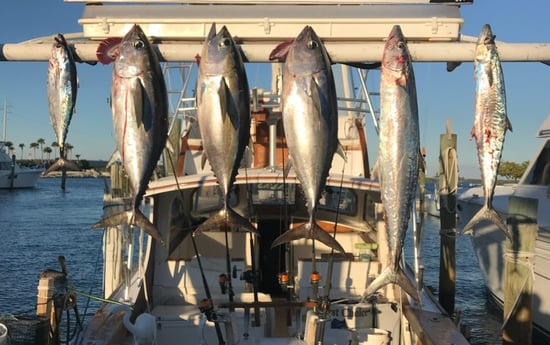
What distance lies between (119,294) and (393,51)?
4.52m

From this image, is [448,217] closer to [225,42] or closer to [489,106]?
[489,106]

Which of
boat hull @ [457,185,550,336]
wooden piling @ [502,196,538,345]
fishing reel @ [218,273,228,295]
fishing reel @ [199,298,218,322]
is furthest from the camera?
boat hull @ [457,185,550,336]

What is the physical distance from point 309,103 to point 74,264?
61.9 ft

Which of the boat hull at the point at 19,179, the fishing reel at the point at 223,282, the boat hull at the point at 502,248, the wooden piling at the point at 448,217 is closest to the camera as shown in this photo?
the fishing reel at the point at 223,282

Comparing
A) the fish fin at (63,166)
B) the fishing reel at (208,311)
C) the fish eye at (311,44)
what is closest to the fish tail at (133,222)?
the fish fin at (63,166)

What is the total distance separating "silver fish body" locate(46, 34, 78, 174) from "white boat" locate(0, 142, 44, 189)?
63421mm

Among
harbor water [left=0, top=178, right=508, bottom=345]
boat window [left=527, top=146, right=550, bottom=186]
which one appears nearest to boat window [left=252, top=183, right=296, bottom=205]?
harbor water [left=0, top=178, right=508, bottom=345]

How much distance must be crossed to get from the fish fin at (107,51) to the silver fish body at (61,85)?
8.5 inches

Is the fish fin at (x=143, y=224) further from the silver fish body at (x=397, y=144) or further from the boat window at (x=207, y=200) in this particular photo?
the boat window at (x=207, y=200)

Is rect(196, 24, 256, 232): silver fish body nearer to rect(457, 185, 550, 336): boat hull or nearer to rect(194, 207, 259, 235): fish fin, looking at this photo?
rect(194, 207, 259, 235): fish fin

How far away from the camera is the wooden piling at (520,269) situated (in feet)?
21.8

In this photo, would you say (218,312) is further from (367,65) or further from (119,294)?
(367,65)

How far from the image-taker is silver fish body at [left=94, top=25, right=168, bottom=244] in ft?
10.2

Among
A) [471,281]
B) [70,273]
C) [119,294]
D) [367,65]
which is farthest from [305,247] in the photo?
[70,273]
